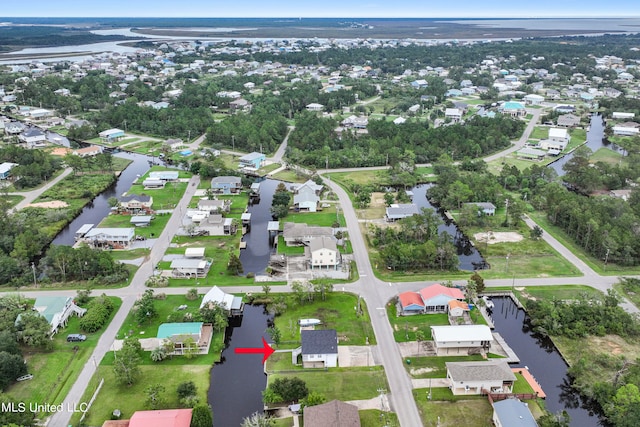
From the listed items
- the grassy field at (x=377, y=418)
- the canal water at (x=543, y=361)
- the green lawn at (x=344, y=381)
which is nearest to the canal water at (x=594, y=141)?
the canal water at (x=543, y=361)

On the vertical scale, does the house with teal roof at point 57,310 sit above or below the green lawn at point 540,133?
below

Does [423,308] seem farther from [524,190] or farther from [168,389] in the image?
[524,190]

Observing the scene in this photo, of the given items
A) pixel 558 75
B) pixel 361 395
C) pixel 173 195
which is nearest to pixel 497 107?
pixel 558 75

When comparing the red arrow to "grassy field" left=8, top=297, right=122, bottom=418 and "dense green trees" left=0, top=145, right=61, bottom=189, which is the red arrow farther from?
"dense green trees" left=0, top=145, right=61, bottom=189

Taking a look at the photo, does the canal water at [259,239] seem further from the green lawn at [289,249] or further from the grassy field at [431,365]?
the grassy field at [431,365]

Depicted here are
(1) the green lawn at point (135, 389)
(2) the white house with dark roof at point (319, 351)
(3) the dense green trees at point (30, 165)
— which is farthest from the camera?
(3) the dense green trees at point (30, 165)

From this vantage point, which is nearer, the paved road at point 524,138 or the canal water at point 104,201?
the canal water at point 104,201

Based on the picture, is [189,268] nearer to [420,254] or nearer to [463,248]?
[420,254]
